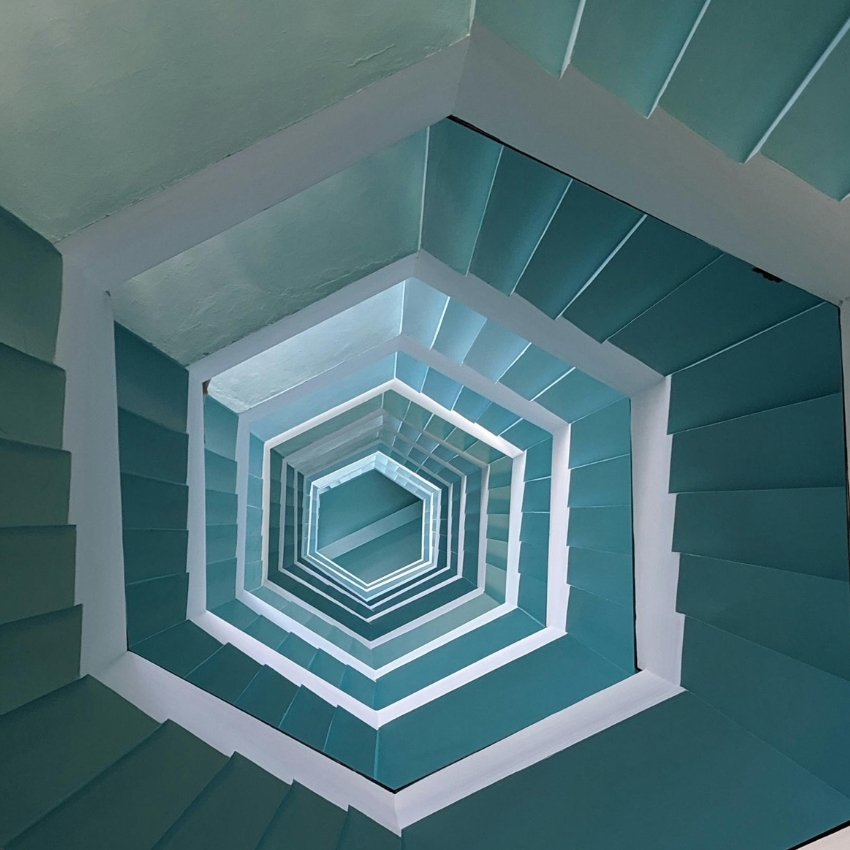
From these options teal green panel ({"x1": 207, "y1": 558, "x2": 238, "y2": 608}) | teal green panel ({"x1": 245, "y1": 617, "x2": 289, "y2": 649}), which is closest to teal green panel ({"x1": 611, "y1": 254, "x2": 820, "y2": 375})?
teal green panel ({"x1": 207, "y1": 558, "x2": 238, "y2": 608})

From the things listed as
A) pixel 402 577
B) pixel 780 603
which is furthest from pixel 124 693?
pixel 402 577

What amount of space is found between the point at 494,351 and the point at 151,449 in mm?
1807

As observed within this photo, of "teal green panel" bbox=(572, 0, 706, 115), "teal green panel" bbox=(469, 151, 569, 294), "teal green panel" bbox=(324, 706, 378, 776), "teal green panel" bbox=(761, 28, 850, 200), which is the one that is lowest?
"teal green panel" bbox=(324, 706, 378, 776)

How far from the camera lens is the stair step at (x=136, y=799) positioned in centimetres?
141

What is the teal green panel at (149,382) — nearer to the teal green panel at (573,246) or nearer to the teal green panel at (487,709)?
the teal green panel at (573,246)

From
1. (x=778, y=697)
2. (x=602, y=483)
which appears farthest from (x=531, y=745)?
(x=602, y=483)

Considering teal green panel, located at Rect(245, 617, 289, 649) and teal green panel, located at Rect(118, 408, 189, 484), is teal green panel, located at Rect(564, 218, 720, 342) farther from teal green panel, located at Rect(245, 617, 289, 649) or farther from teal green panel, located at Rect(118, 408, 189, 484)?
teal green panel, located at Rect(245, 617, 289, 649)

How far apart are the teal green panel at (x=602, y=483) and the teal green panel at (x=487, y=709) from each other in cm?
69

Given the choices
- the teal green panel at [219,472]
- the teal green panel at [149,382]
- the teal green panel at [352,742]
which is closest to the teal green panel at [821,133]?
the teal green panel at [149,382]

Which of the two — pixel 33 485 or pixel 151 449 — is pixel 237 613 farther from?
pixel 33 485

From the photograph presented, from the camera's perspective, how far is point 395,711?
3.97 m

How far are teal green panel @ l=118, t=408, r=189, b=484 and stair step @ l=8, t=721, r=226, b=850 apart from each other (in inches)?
35.8

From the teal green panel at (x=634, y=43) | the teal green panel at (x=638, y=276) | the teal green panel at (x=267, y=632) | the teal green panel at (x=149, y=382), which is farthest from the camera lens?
the teal green panel at (x=267, y=632)

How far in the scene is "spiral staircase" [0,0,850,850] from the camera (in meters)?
1.38
